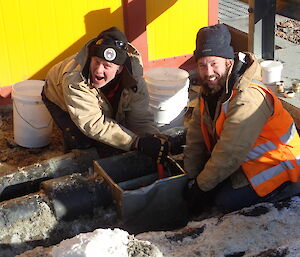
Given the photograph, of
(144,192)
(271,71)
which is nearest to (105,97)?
(144,192)

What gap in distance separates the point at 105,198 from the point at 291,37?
607 centimetres

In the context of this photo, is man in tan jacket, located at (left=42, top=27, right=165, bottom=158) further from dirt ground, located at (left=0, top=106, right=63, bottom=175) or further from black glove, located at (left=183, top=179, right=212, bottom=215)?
dirt ground, located at (left=0, top=106, right=63, bottom=175)

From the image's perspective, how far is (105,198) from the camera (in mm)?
3984

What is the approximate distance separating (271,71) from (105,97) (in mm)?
2298

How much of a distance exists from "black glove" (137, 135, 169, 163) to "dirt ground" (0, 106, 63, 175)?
149 centimetres

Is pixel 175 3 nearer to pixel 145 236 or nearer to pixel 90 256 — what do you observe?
pixel 145 236

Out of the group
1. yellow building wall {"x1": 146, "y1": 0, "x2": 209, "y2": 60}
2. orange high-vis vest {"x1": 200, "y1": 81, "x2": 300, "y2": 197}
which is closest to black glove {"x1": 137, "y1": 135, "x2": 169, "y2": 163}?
orange high-vis vest {"x1": 200, "y1": 81, "x2": 300, "y2": 197}

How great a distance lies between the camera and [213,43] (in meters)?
3.55

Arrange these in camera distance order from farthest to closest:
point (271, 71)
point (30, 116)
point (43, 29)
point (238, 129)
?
point (43, 29) < point (271, 71) < point (30, 116) < point (238, 129)

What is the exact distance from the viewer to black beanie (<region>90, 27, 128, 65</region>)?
4.02m

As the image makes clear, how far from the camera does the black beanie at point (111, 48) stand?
13.2ft

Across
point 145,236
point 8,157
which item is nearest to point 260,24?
point 8,157

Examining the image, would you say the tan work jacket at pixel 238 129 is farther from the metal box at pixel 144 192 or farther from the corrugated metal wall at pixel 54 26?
the corrugated metal wall at pixel 54 26

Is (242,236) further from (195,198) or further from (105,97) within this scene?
(105,97)
